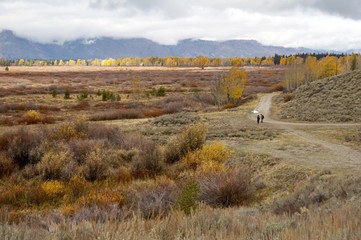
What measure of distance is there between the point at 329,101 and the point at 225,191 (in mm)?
22499

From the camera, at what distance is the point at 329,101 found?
82.6ft

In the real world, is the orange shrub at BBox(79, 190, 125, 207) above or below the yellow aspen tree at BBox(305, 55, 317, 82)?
below

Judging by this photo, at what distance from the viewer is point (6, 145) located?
36.4 feet

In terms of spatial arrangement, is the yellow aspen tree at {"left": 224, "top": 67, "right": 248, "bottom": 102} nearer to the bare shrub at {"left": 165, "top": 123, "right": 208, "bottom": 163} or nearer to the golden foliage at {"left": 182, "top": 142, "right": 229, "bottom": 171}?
the bare shrub at {"left": 165, "top": 123, "right": 208, "bottom": 163}

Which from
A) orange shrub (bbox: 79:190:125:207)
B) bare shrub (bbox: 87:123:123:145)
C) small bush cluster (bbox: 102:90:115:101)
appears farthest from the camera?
small bush cluster (bbox: 102:90:115:101)

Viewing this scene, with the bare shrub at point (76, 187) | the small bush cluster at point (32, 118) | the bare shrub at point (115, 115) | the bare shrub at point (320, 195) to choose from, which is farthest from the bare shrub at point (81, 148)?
the bare shrub at point (115, 115)

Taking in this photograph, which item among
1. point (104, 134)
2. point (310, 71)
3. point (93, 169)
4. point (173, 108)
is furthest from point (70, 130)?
point (310, 71)

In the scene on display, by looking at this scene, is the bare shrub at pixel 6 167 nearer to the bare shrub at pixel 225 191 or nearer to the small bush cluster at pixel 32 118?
the bare shrub at pixel 225 191

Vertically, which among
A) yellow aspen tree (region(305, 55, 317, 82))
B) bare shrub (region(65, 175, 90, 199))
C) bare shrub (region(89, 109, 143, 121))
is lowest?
bare shrub (region(89, 109, 143, 121))

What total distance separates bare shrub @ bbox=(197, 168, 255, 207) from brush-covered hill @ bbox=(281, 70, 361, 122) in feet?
52.2

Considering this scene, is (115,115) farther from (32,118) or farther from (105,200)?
(105,200)

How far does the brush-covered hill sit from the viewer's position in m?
20.8

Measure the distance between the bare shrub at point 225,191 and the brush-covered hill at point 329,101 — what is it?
626 inches

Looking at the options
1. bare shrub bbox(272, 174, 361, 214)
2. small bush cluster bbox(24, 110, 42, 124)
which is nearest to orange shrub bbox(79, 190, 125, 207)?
bare shrub bbox(272, 174, 361, 214)
